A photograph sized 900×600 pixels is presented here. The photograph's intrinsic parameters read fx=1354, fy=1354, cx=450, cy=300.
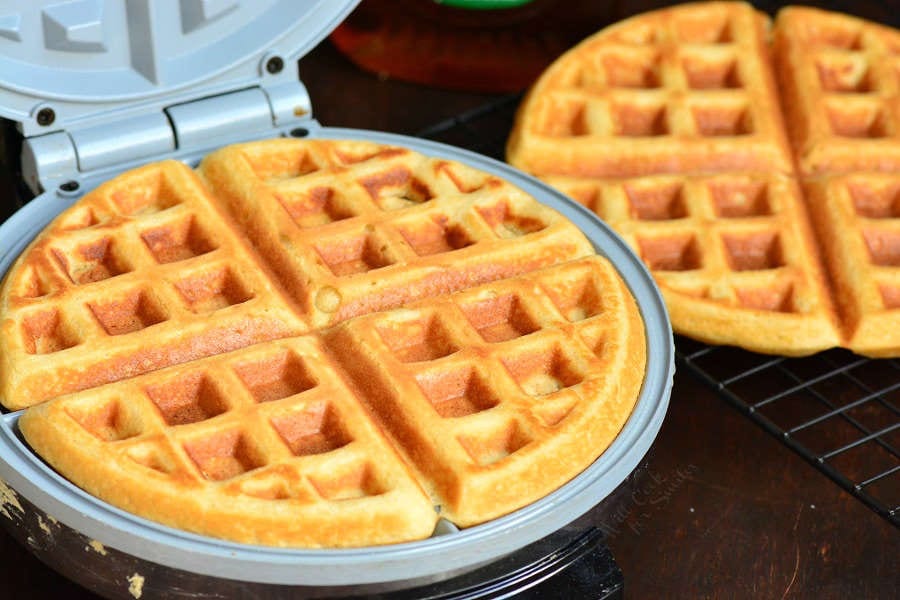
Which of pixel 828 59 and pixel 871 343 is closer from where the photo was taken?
pixel 871 343

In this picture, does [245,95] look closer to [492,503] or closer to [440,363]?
[440,363]

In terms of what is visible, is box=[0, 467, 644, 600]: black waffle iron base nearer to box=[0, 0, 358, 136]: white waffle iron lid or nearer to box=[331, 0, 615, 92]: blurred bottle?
box=[0, 0, 358, 136]: white waffle iron lid

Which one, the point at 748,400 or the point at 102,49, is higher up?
the point at 102,49

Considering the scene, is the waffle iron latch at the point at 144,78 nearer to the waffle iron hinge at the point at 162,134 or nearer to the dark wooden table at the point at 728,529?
the waffle iron hinge at the point at 162,134

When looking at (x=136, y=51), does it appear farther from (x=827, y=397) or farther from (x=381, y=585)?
(x=827, y=397)

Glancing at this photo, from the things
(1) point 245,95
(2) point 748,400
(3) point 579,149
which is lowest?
(2) point 748,400

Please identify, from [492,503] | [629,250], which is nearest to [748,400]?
[629,250]
